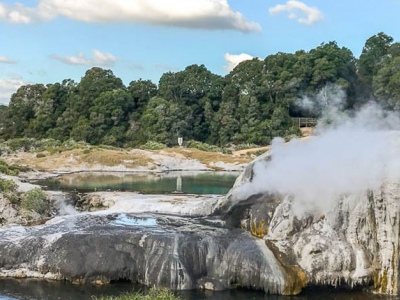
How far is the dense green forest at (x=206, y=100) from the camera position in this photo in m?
75.8

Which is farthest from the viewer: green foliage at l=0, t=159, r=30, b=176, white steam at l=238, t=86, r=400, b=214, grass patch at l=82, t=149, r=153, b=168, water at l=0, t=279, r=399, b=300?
grass patch at l=82, t=149, r=153, b=168

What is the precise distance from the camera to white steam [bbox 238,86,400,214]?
17.5 meters

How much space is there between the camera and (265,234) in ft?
63.4

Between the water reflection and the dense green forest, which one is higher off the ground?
the dense green forest

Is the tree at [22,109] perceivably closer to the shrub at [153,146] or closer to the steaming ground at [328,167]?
the shrub at [153,146]

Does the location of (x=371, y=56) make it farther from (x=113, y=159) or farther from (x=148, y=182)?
(x=148, y=182)

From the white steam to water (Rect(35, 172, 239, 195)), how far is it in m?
14.6

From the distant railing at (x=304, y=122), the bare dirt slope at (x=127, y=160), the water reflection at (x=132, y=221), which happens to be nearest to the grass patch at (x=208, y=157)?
the bare dirt slope at (x=127, y=160)

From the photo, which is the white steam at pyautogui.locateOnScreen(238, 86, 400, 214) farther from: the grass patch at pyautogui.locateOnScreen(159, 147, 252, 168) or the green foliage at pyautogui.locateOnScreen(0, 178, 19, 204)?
the grass patch at pyautogui.locateOnScreen(159, 147, 252, 168)

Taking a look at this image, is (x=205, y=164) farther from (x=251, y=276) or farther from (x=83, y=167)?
(x=251, y=276)

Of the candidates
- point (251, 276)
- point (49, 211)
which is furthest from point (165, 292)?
point (49, 211)

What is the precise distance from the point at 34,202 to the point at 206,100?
185 feet

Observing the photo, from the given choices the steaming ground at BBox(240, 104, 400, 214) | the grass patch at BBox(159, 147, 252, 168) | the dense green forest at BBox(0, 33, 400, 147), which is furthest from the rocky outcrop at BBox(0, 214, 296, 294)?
the dense green forest at BBox(0, 33, 400, 147)

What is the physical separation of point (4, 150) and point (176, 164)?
21.1 metres
